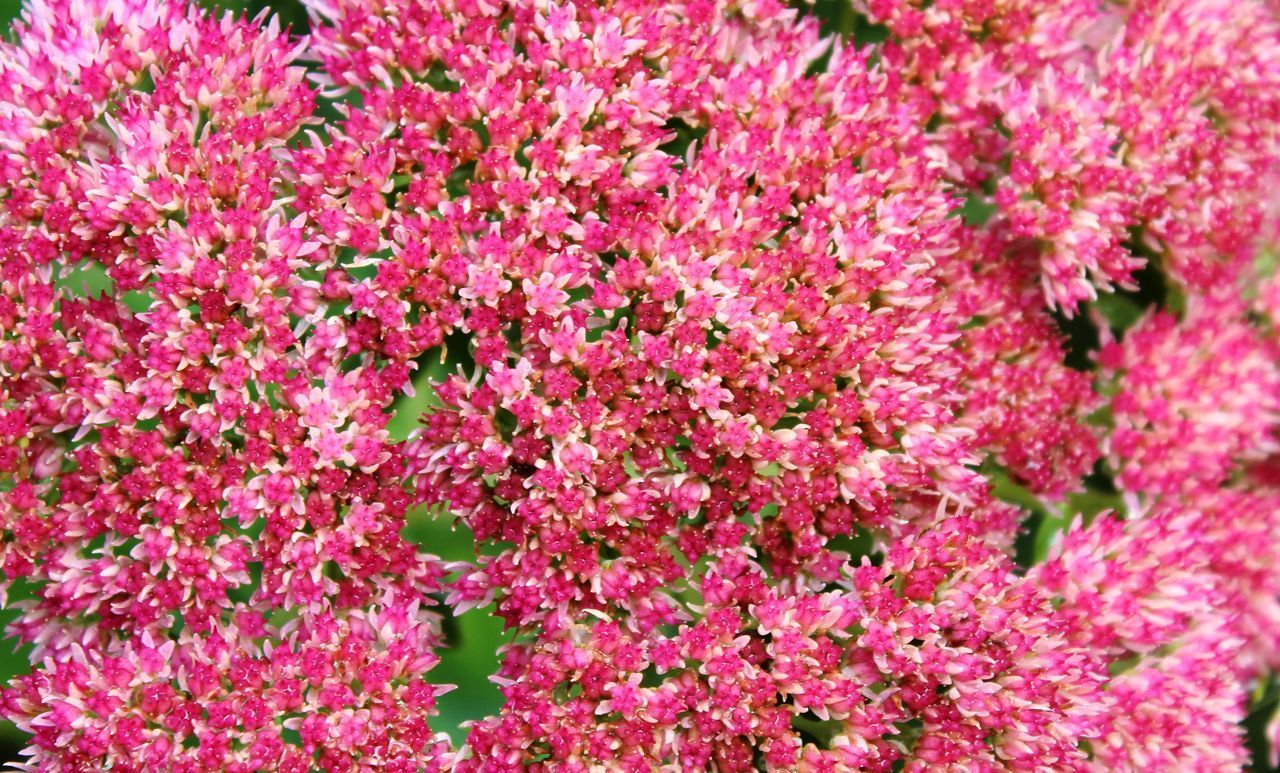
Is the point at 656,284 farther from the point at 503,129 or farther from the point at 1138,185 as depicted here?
the point at 1138,185

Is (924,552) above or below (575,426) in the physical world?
above

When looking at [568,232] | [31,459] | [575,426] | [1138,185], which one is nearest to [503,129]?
[568,232]

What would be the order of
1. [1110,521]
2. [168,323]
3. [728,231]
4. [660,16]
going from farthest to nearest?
[1110,521]
[660,16]
[728,231]
[168,323]

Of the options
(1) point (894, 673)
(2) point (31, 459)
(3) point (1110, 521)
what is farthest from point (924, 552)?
(2) point (31, 459)

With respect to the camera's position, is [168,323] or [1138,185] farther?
[1138,185]

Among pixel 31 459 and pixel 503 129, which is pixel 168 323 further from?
pixel 503 129

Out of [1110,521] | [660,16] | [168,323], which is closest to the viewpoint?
[168,323]

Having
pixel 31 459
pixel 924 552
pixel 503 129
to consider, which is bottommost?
pixel 31 459
